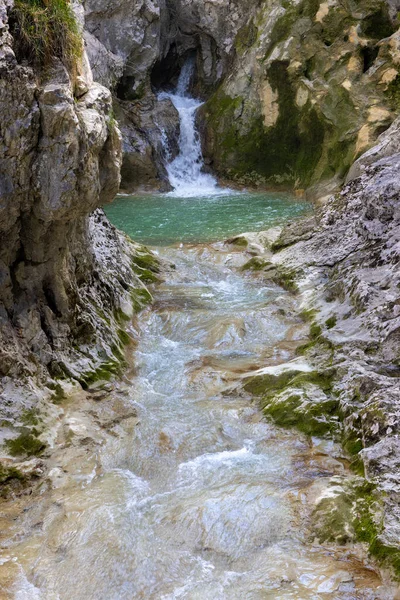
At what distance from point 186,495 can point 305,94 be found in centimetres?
1815

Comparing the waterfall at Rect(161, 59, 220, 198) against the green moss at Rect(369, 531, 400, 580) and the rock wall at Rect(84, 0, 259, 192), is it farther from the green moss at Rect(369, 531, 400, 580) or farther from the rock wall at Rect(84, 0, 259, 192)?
the green moss at Rect(369, 531, 400, 580)

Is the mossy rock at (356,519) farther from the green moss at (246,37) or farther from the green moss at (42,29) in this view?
the green moss at (246,37)

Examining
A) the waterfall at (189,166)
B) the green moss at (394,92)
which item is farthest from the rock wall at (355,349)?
the waterfall at (189,166)

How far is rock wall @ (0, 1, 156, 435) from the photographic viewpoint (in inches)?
231

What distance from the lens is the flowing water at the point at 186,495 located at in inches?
180

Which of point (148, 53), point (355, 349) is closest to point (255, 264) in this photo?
point (355, 349)

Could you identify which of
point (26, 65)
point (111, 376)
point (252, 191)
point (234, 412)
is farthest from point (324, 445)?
point (252, 191)

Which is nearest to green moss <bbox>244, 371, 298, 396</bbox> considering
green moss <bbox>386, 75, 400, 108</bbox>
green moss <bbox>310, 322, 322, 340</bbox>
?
green moss <bbox>310, 322, 322, 340</bbox>

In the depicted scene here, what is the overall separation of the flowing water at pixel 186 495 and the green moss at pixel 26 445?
21 cm

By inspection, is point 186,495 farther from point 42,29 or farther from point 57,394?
point 42,29

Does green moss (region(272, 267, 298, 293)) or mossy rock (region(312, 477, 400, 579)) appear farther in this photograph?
green moss (region(272, 267, 298, 293))

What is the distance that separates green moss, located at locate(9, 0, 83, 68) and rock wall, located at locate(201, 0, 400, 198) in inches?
534

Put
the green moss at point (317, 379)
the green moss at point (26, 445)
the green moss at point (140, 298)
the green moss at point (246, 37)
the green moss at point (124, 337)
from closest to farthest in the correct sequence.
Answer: the green moss at point (26, 445) → the green moss at point (317, 379) → the green moss at point (124, 337) → the green moss at point (140, 298) → the green moss at point (246, 37)

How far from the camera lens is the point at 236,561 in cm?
481
